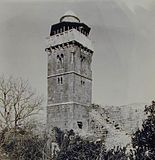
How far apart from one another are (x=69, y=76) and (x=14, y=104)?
3.15 meters

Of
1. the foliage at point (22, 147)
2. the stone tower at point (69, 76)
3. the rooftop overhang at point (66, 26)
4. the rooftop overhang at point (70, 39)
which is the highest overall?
the rooftop overhang at point (66, 26)

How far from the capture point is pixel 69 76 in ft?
30.9

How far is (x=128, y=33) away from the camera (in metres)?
4.84

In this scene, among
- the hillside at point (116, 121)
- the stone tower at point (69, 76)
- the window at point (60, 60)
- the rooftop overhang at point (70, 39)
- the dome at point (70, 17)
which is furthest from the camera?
the window at point (60, 60)

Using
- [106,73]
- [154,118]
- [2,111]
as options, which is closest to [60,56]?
[2,111]

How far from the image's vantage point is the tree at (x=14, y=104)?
21.0 feet

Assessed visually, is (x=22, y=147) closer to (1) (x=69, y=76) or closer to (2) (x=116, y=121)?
(1) (x=69, y=76)

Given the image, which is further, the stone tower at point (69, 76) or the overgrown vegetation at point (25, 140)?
the stone tower at point (69, 76)

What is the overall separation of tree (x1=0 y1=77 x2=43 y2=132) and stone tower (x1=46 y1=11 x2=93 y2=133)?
2.15 m

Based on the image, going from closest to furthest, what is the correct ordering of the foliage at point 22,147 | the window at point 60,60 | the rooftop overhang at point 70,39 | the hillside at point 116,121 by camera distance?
the foliage at point 22,147 → the hillside at point 116,121 → the rooftop overhang at point 70,39 → the window at point 60,60

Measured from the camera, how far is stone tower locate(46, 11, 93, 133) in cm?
927

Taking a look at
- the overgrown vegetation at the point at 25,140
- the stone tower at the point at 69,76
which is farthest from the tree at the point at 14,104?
the stone tower at the point at 69,76

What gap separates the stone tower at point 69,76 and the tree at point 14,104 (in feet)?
7.07

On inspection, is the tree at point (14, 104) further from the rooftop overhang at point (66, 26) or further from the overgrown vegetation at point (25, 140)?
the rooftop overhang at point (66, 26)
